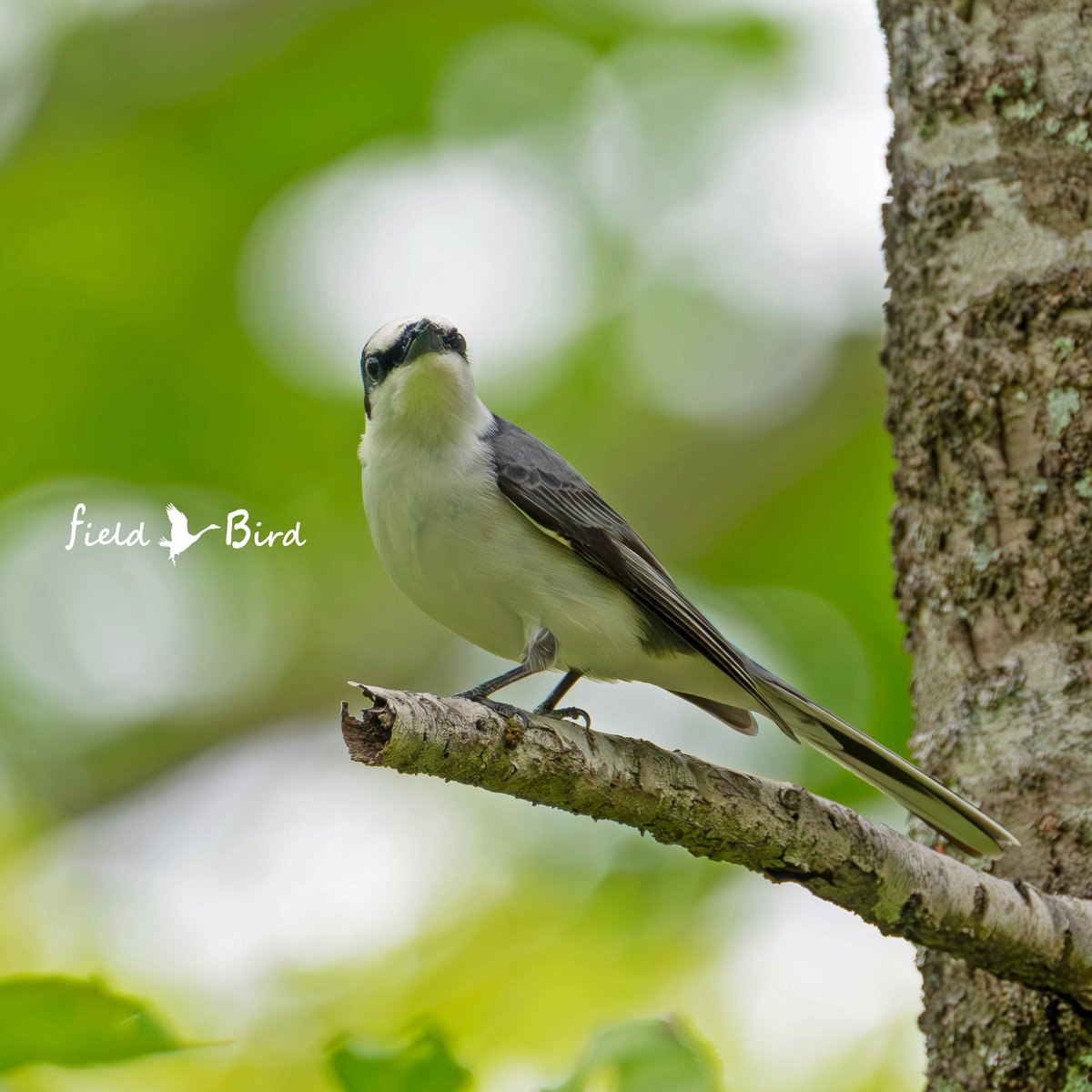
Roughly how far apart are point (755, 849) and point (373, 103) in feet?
15.4

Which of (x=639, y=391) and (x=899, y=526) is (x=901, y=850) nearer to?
(x=899, y=526)

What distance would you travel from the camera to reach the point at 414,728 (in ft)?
7.38

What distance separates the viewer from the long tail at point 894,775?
10.2 feet

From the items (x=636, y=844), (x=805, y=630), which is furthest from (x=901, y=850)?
(x=636, y=844)

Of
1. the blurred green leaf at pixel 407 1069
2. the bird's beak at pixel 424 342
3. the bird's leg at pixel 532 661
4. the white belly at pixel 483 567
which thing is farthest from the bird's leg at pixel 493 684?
the blurred green leaf at pixel 407 1069

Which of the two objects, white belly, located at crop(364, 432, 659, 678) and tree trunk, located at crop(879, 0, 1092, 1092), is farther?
white belly, located at crop(364, 432, 659, 678)

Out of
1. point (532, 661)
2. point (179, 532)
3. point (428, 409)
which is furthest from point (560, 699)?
A: point (179, 532)

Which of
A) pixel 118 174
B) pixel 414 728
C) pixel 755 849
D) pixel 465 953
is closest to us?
pixel 414 728

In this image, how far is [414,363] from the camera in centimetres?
387

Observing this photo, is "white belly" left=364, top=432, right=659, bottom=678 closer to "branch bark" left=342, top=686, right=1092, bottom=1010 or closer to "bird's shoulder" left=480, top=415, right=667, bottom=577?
"bird's shoulder" left=480, top=415, right=667, bottom=577

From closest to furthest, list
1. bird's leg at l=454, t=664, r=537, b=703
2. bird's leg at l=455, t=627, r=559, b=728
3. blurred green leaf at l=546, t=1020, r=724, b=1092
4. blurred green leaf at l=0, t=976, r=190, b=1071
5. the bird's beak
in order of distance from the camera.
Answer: blurred green leaf at l=0, t=976, r=190, b=1071 → blurred green leaf at l=546, t=1020, r=724, b=1092 → bird's leg at l=454, t=664, r=537, b=703 → bird's leg at l=455, t=627, r=559, b=728 → the bird's beak

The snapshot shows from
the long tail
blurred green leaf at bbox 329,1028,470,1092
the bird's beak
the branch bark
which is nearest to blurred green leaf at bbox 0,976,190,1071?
blurred green leaf at bbox 329,1028,470,1092

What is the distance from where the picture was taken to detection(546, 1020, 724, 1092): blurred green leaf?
5.57 feet

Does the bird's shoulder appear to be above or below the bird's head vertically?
below
